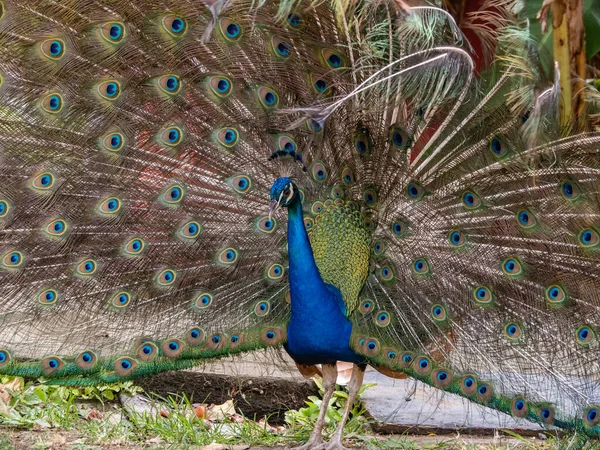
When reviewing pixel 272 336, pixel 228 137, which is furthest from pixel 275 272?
pixel 228 137

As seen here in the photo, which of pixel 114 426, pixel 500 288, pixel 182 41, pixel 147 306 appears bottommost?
pixel 114 426

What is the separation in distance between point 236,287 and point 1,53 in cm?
137

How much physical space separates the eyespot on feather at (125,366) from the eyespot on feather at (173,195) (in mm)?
688

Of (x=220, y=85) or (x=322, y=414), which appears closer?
(x=220, y=85)

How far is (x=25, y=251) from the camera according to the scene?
377cm

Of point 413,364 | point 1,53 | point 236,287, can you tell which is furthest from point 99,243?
point 413,364

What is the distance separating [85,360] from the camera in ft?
12.2

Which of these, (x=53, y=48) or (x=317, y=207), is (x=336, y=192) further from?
(x=53, y=48)

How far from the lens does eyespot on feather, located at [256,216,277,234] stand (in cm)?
390

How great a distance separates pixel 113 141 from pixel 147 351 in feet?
2.92

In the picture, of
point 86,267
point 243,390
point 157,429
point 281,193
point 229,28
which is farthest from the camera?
point 243,390

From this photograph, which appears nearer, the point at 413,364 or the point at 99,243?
the point at 413,364

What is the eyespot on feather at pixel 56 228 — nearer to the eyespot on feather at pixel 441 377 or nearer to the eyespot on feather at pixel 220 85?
the eyespot on feather at pixel 220 85

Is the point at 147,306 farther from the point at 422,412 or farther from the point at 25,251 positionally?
the point at 422,412
